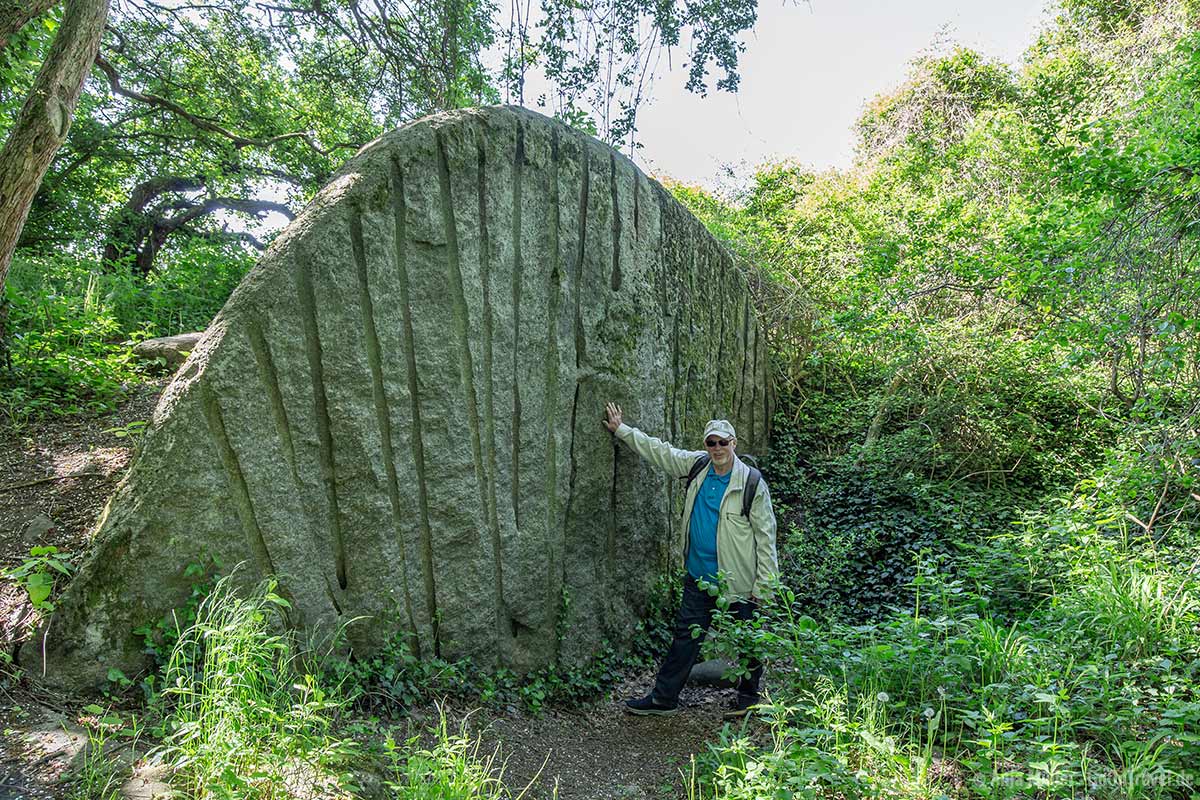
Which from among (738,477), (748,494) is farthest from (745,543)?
(738,477)

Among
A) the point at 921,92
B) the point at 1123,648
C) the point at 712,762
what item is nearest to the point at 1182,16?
the point at 921,92

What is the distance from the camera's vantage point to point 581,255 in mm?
4832

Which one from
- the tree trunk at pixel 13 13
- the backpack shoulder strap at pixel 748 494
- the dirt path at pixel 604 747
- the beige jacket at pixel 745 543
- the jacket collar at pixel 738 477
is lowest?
the dirt path at pixel 604 747

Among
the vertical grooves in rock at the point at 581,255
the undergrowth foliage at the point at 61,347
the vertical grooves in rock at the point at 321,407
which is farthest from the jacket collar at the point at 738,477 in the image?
the undergrowth foliage at the point at 61,347

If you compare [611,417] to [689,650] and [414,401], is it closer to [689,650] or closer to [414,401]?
[414,401]

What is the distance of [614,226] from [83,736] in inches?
162

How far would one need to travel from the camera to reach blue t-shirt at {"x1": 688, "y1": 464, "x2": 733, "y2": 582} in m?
4.31

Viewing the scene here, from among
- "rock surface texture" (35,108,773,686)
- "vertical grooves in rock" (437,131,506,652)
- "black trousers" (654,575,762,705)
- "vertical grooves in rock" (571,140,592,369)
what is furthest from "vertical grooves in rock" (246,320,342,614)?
"black trousers" (654,575,762,705)

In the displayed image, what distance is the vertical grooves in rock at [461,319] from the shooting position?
160 inches

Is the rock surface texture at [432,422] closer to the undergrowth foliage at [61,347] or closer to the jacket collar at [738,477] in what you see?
the jacket collar at [738,477]

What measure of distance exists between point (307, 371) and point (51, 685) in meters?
1.72

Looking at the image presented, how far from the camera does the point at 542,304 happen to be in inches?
179

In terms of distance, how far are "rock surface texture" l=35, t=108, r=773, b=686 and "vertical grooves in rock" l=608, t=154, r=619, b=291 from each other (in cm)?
2

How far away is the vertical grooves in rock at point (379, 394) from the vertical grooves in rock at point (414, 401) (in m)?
0.12
